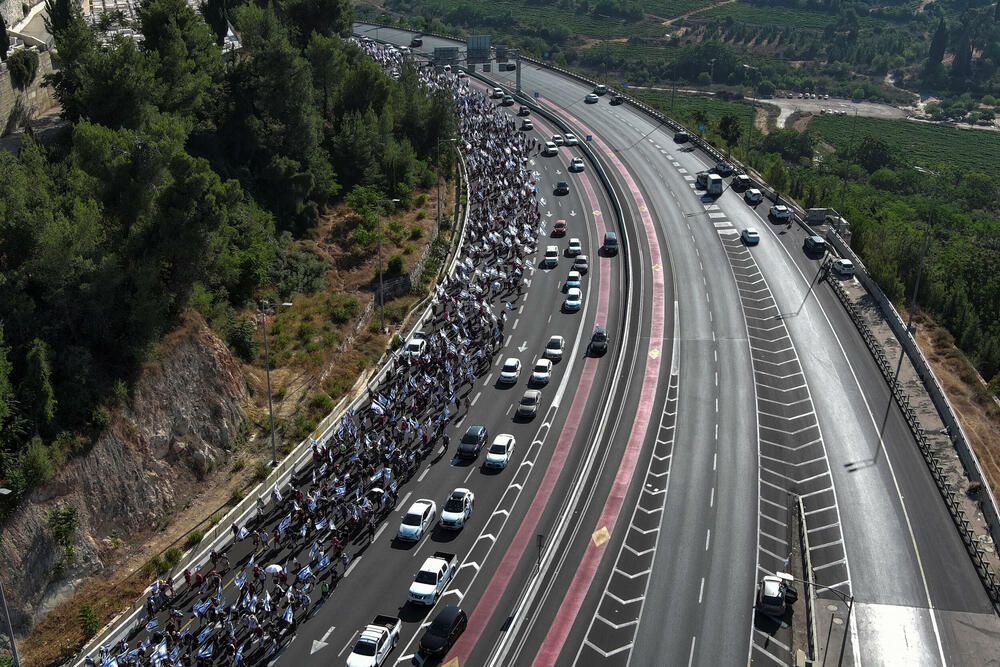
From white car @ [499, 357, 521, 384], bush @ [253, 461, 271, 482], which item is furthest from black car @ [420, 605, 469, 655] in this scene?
white car @ [499, 357, 521, 384]

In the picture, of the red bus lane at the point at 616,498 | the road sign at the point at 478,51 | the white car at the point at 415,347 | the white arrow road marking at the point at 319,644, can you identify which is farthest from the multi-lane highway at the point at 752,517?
the road sign at the point at 478,51

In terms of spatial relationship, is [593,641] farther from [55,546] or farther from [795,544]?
[55,546]

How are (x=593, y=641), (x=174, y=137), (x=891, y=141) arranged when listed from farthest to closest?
(x=891, y=141) < (x=174, y=137) < (x=593, y=641)

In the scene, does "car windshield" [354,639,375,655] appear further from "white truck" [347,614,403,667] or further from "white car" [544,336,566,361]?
"white car" [544,336,566,361]

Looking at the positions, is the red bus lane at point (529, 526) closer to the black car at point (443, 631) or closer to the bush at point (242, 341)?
the black car at point (443, 631)

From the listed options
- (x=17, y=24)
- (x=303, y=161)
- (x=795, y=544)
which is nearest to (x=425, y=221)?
(x=303, y=161)

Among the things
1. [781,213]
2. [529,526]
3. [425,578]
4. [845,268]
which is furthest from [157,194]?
[781,213]
